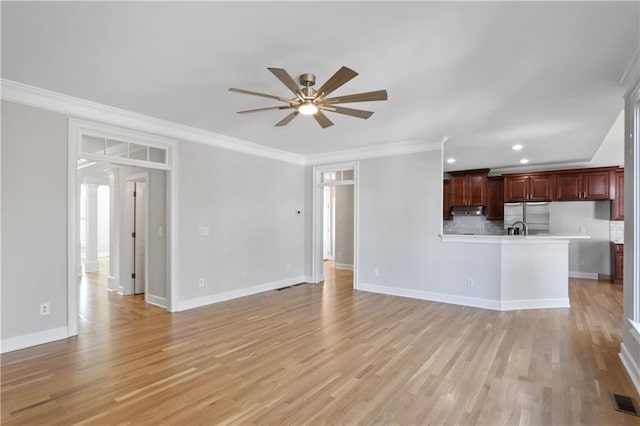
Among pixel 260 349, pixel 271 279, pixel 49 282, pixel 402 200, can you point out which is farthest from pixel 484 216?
pixel 49 282

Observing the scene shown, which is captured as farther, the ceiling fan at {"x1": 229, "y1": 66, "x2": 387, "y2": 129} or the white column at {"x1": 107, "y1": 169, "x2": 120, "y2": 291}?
the white column at {"x1": 107, "y1": 169, "x2": 120, "y2": 291}

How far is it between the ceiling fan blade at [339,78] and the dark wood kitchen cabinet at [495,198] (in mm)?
6938

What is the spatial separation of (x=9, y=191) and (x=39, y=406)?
215 centimetres

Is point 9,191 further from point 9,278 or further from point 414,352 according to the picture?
point 414,352

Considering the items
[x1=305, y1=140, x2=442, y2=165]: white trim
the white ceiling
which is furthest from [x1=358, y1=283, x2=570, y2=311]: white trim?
the white ceiling

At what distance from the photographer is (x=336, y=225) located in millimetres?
8898

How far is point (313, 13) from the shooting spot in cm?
209

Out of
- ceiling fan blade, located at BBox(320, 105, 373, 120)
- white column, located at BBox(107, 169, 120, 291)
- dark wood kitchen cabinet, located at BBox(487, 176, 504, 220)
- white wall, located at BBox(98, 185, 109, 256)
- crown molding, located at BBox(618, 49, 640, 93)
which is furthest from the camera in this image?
white wall, located at BBox(98, 185, 109, 256)

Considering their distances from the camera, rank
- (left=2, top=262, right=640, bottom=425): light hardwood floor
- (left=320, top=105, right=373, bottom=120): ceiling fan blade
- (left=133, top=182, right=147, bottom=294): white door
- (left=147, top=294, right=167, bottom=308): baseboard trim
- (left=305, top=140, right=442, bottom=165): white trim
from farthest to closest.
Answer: (left=133, top=182, right=147, bottom=294): white door, (left=305, top=140, right=442, bottom=165): white trim, (left=147, top=294, right=167, bottom=308): baseboard trim, (left=320, top=105, right=373, bottom=120): ceiling fan blade, (left=2, top=262, right=640, bottom=425): light hardwood floor

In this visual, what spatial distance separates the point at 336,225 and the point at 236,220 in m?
3.92

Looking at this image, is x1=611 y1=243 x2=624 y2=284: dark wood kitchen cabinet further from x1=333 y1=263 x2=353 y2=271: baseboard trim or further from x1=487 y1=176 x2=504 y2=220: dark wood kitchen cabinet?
x1=333 y1=263 x2=353 y2=271: baseboard trim

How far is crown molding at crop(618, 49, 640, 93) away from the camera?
103 inches

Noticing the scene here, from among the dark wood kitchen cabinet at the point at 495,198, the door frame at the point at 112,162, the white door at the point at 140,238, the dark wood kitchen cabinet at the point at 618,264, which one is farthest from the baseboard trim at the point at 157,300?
the dark wood kitchen cabinet at the point at 618,264

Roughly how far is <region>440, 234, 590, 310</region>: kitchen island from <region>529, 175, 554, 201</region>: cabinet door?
3.04 metres
